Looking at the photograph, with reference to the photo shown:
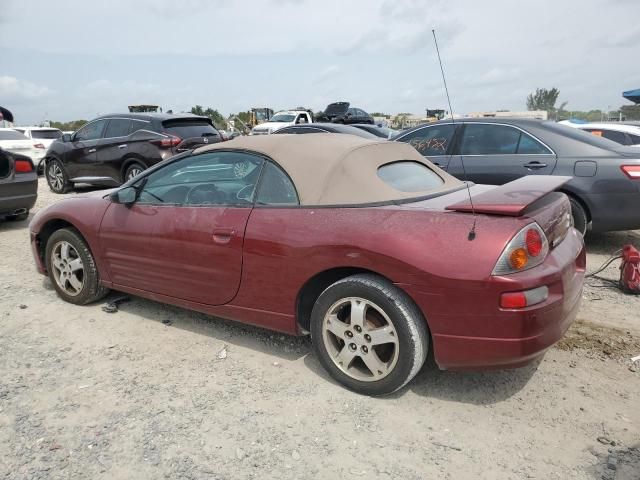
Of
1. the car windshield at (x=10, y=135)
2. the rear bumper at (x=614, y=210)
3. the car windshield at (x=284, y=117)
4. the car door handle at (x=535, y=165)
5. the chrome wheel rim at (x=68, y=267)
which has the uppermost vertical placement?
the car windshield at (x=284, y=117)

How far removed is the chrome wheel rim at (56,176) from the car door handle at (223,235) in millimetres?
8872

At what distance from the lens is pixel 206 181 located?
3730 millimetres

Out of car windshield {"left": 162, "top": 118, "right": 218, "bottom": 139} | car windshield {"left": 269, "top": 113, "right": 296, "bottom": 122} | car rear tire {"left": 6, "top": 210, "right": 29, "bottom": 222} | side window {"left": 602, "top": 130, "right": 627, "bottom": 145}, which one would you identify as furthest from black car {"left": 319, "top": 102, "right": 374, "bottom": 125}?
car rear tire {"left": 6, "top": 210, "right": 29, "bottom": 222}

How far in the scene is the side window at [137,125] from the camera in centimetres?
938

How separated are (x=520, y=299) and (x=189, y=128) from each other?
27.1 ft

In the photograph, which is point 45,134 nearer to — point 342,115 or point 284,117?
point 284,117

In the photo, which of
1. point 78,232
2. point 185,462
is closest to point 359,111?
point 78,232

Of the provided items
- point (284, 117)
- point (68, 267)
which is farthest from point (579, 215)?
point (284, 117)

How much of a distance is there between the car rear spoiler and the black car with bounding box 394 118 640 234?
105 inches

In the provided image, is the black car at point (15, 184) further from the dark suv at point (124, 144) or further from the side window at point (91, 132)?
the side window at point (91, 132)

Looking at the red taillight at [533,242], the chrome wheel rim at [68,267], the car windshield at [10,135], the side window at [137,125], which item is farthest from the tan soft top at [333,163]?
the car windshield at [10,135]

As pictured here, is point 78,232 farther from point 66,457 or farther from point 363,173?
point 363,173

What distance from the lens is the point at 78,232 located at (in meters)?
4.30

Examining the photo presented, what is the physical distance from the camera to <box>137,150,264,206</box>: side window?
345 cm
